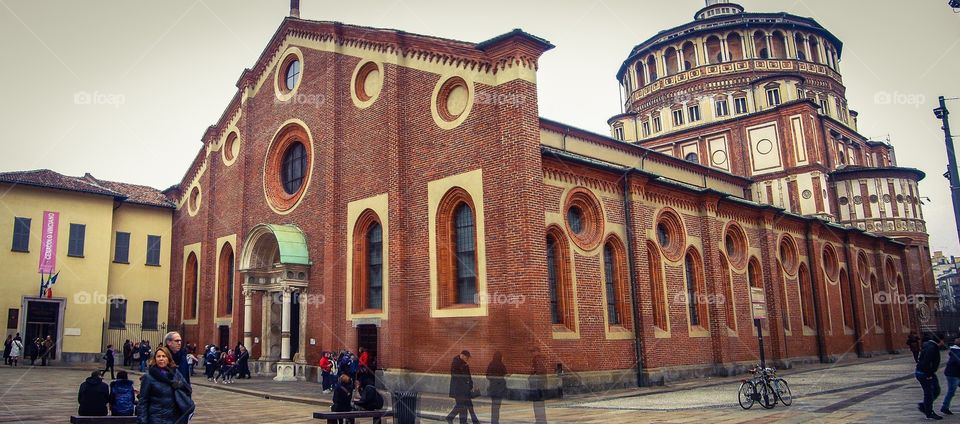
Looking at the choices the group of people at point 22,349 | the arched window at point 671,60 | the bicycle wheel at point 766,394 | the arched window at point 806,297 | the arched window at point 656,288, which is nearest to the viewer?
the bicycle wheel at point 766,394

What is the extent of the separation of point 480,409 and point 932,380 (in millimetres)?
9026

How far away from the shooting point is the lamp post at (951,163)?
14.9 metres

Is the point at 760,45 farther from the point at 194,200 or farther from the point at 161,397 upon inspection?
the point at 161,397

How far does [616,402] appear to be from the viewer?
16156mm

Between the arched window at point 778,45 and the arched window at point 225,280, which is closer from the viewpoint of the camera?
the arched window at point 225,280

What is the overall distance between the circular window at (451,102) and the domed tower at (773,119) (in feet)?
90.4

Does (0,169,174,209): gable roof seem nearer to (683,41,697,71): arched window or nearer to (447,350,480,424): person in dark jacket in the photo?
(447,350,480,424): person in dark jacket

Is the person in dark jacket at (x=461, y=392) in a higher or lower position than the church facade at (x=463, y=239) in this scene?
lower

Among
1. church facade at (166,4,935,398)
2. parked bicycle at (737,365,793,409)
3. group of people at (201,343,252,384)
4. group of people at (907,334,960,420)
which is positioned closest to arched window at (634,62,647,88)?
church facade at (166,4,935,398)

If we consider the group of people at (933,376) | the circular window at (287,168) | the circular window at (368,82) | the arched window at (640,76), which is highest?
the arched window at (640,76)

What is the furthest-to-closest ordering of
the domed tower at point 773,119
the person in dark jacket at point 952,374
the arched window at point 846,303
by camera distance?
the domed tower at point 773,119, the arched window at point 846,303, the person in dark jacket at point 952,374

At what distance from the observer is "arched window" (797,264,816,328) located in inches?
1256

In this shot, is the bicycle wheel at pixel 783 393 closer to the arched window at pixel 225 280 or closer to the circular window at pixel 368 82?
the circular window at pixel 368 82

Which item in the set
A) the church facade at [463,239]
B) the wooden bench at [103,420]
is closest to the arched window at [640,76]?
the church facade at [463,239]
